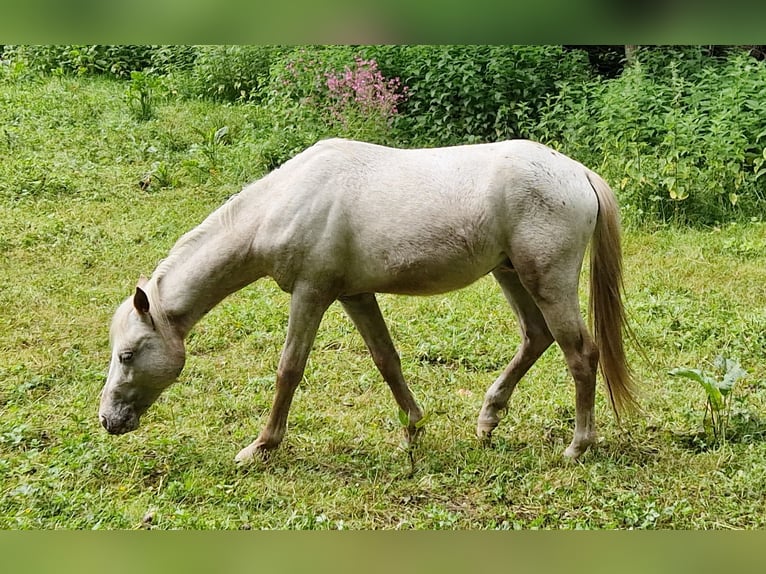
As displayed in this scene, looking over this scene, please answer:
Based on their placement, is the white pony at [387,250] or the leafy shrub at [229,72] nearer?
the white pony at [387,250]

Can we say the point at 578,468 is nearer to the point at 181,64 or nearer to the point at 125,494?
the point at 125,494

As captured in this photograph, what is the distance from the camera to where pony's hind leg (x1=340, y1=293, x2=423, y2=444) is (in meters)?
4.26

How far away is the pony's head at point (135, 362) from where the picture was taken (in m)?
3.90

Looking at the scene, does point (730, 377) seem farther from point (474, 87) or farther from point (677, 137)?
point (474, 87)

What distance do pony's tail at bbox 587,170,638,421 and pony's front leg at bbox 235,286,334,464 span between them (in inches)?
56.4

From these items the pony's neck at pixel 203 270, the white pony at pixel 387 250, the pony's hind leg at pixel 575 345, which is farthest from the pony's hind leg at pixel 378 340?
the pony's hind leg at pixel 575 345

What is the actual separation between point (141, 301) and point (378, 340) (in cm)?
129

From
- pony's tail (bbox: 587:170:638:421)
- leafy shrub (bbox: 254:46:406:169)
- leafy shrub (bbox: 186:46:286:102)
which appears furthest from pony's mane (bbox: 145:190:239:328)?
leafy shrub (bbox: 186:46:286:102)

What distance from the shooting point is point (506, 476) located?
387 cm

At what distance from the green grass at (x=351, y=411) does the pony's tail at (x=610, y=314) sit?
0.27 m

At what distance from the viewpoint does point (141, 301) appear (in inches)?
151

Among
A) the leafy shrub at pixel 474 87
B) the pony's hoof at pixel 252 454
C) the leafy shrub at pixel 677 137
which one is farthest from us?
the leafy shrub at pixel 474 87

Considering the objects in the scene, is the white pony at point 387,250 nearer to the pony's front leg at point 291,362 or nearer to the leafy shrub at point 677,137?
the pony's front leg at point 291,362

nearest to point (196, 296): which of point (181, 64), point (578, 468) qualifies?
point (578, 468)
